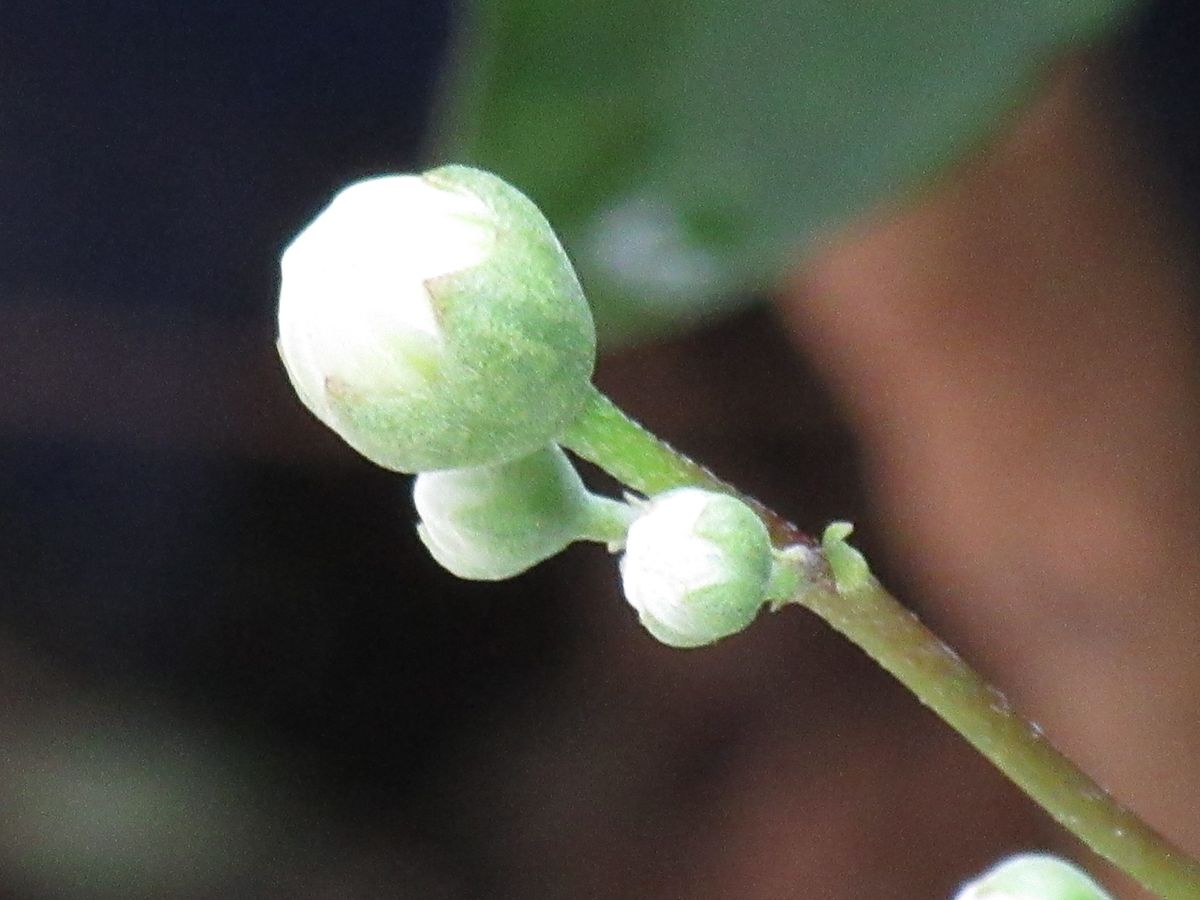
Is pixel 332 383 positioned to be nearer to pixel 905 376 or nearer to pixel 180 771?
pixel 905 376

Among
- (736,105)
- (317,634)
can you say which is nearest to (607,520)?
(736,105)

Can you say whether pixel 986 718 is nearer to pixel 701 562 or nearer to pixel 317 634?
pixel 701 562

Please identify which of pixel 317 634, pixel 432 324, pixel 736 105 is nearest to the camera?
pixel 432 324

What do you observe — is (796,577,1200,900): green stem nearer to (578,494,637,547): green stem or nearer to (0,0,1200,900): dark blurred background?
(578,494,637,547): green stem

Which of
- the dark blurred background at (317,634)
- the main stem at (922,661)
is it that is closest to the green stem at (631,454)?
the main stem at (922,661)

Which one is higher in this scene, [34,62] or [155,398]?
[34,62]

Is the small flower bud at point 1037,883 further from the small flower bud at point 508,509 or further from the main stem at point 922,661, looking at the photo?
the small flower bud at point 508,509

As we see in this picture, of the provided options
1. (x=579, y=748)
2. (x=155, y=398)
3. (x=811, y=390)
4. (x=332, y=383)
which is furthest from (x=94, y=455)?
(x=332, y=383)
